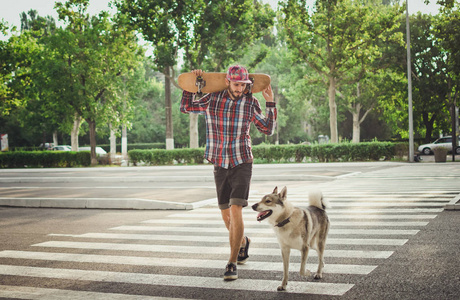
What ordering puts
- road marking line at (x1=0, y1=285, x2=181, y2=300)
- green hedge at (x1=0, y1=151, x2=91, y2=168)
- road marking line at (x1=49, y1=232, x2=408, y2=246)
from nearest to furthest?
1. road marking line at (x1=0, y1=285, x2=181, y2=300)
2. road marking line at (x1=49, y1=232, x2=408, y2=246)
3. green hedge at (x1=0, y1=151, x2=91, y2=168)

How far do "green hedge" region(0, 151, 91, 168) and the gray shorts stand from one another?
1340 inches

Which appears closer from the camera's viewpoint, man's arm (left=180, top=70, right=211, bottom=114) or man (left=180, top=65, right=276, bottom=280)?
man (left=180, top=65, right=276, bottom=280)

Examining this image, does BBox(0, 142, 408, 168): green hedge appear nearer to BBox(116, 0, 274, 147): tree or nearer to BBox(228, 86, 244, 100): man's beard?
BBox(116, 0, 274, 147): tree

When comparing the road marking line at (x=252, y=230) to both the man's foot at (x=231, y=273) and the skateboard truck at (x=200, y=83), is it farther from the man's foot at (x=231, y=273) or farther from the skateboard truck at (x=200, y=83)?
the skateboard truck at (x=200, y=83)

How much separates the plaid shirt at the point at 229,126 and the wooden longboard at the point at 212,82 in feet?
0.25

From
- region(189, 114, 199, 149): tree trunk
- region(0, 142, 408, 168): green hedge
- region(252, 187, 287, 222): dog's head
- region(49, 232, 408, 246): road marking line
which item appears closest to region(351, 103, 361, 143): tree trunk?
region(0, 142, 408, 168): green hedge

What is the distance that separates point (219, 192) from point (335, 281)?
1.47m

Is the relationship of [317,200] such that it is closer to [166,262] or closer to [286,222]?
[286,222]

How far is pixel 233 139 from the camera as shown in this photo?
4977mm

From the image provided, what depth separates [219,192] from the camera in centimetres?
517

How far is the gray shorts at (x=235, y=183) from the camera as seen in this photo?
4.88 meters

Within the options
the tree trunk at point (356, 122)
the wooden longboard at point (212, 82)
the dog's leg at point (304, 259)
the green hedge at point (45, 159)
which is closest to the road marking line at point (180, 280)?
the dog's leg at point (304, 259)

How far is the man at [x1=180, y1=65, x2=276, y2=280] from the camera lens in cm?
490

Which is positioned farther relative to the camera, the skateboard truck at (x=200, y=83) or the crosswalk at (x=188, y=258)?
the skateboard truck at (x=200, y=83)
